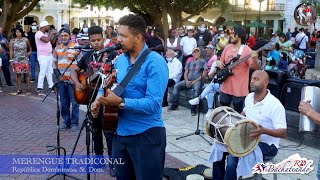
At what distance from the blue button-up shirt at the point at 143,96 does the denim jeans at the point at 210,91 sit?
507cm

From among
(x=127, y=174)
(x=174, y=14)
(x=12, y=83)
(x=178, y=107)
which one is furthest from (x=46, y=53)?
(x=174, y=14)

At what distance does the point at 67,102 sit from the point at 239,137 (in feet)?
13.9

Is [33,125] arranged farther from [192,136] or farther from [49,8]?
[49,8]

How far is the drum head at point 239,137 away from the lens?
13.1 feet

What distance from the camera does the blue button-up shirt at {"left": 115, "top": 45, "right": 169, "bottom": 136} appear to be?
301 centimetres

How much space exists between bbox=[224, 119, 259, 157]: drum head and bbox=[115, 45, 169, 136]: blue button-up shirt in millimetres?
1089

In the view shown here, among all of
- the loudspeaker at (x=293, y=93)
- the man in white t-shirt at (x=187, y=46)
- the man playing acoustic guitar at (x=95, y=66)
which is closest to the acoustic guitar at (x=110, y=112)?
the man playing acoustic guitar at (x=95, y=66)

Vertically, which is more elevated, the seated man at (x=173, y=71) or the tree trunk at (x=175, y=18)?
the tree trunk at (x=175, y=18)

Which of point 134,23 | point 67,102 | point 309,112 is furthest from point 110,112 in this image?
point 67,102

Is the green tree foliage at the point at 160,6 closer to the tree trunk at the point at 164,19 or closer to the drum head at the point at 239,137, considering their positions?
the tree trunk at the point at 164,19

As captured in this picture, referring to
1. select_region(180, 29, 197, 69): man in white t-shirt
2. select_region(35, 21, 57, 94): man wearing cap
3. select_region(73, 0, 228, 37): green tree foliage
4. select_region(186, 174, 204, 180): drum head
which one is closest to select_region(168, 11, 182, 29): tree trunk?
select_region(73, 0, 228, 37): green tree foliage

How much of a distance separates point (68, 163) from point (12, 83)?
8294mm

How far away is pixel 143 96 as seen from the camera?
3119 millimetres

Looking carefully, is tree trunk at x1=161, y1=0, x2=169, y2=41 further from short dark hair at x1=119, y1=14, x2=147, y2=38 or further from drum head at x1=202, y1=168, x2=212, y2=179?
short dark hair at x1=119, y1=14, x2=147, y2=38
